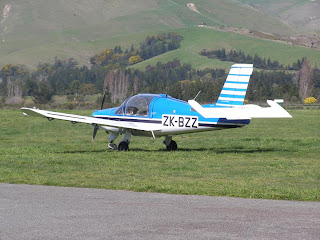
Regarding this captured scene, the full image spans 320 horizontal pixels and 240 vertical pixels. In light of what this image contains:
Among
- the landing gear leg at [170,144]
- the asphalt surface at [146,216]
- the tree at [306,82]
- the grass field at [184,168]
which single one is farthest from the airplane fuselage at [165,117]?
the tree at [306,82]

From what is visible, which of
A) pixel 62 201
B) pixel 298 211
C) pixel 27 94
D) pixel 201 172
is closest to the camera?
pixel 298 211

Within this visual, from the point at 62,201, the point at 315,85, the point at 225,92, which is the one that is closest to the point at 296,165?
the point at 225,92

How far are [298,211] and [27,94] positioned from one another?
143449 mm

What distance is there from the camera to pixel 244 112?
74.7 feet

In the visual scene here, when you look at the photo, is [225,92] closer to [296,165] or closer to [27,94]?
[296,165]

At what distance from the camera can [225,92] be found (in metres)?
24.4

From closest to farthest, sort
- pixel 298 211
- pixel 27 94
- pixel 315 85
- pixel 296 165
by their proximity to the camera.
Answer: pixel 298 211 < pixel 296 165 < pixel 27 94 < pixel 315 85

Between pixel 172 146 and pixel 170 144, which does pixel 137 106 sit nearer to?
pixel 170 144

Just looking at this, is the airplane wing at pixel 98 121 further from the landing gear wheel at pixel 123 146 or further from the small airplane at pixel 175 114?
the landing gear wheel at pixel 123 146

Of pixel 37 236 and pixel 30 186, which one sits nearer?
pixel 37 236

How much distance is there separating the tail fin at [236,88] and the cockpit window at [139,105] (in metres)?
2.48

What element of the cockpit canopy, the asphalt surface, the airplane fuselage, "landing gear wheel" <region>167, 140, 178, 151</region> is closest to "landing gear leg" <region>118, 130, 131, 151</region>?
→ the airplane fuselage

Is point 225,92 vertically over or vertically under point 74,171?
over

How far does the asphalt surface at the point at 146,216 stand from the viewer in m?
10.2
